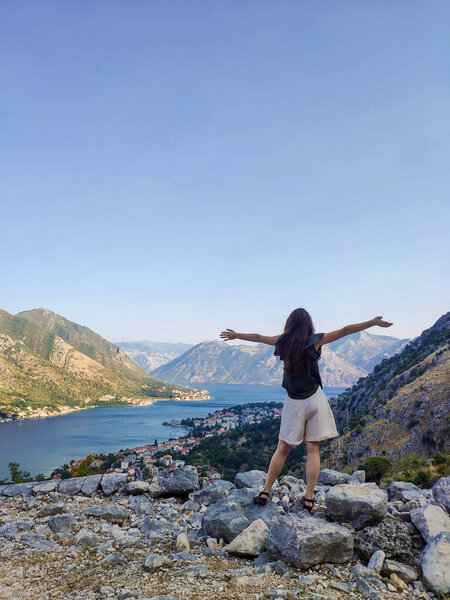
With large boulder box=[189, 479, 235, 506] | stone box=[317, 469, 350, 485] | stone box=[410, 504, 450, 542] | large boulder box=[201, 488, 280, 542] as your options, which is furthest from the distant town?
stone box=[410, 504, 450, 542]

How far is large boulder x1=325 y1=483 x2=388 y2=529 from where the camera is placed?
4.22 meters

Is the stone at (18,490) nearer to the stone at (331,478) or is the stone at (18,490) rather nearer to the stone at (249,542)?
the stone at (249,542)

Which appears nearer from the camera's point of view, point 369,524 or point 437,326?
point 369,524

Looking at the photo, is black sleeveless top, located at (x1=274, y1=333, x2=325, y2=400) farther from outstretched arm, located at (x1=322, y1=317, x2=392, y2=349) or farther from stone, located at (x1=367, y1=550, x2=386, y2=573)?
stone, located at (x1=367, y1=550, x2=386, y2=573)

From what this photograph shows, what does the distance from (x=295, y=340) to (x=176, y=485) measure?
4.06 meters

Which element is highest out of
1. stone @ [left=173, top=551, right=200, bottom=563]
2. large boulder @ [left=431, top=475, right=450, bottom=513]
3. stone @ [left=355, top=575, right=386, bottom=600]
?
large boulder @ [left=431, top=475, right=450, bottom=513]

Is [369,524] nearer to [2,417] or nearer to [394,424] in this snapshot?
[394,424]

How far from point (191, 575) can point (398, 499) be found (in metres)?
3.61

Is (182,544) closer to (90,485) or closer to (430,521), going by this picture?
(430,521)

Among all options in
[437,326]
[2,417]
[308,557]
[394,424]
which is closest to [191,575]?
[308,557]

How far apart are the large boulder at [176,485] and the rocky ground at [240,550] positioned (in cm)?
80

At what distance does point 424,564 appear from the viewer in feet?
11.4

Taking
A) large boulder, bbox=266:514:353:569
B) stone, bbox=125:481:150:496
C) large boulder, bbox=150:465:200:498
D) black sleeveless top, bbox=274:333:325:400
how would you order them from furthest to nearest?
stone, bbox=125:481:150:496 < large boulder, bbox=150:465:200:498 < black sleeveless top, bbox=274:333:325:400 < large boulder, bbox=266:514:353:569

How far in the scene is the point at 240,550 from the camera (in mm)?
3896
